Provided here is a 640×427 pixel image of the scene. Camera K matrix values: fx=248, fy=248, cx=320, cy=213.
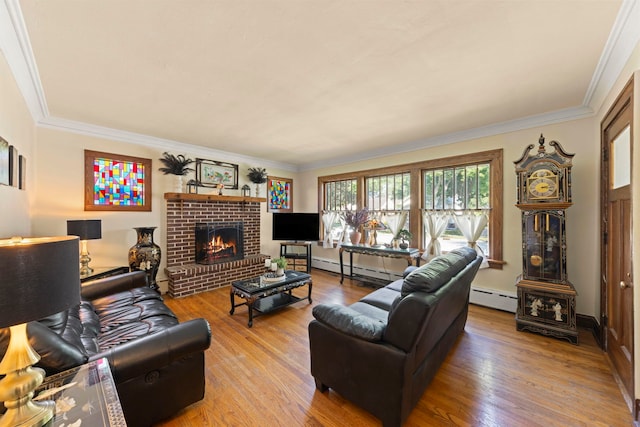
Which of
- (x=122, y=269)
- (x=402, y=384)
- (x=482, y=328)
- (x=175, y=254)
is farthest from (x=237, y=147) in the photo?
(x=482, y=328)

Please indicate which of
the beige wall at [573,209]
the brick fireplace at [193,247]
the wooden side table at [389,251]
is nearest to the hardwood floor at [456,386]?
the beige wall at [573,209]

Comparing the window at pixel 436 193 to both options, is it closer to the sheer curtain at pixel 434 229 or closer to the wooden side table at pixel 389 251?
the sheer curtain at pixel 434 229

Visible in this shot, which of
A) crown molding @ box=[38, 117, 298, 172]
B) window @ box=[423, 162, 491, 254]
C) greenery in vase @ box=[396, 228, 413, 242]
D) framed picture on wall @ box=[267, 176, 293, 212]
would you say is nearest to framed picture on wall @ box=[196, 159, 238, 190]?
crown molding @ box=[38, 117, 298, 172]

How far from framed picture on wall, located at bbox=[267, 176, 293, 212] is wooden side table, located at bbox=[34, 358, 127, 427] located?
4637mm

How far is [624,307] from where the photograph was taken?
6.35 ft

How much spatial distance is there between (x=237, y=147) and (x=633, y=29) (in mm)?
4623

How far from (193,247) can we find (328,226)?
281 centimetres

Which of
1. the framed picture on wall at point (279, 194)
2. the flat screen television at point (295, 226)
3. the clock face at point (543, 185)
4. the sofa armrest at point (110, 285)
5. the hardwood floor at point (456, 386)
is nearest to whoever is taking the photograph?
the hardwood floor at point (456, 386)

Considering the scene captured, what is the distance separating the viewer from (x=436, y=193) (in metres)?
4.16

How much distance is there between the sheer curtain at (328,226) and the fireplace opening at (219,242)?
6.07 feet

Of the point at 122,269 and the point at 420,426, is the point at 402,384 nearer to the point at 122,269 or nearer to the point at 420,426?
the point at 420,426

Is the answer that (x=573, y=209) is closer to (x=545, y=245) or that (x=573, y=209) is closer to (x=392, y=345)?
(x=545, y=245)

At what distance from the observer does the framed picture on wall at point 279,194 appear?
Result: 582 centimetres

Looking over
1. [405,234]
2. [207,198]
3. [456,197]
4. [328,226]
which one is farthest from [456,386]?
[207,198]
